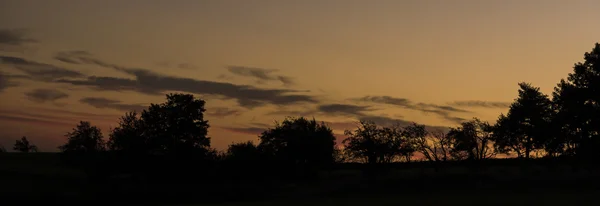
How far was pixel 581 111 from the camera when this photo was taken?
71625 mm

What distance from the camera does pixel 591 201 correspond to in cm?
4909

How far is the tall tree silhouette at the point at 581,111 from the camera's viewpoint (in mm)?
71438

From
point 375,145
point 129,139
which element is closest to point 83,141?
point 129,139

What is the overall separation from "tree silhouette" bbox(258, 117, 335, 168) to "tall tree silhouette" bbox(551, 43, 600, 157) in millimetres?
40308

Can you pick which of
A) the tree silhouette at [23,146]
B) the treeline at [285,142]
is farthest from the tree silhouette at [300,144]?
the tree silhouette at [23,146]

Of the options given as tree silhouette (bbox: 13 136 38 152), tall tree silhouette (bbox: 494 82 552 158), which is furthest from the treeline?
tree silhouette (bbox: 13 136 38 152)

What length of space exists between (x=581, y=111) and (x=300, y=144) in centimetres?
4769

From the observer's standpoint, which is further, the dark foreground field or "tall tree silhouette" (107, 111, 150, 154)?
"tall tree silhouette" (107, 111, 150, 154)

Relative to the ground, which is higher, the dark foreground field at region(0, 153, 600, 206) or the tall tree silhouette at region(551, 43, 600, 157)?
the tall tree silhouette at region(551, 43, 600, 157)

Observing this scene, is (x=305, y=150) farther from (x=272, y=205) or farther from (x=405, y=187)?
(x=272, y=205)

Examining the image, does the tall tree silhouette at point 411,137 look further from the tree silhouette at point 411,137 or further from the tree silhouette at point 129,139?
the tree silhouette at point 129,139

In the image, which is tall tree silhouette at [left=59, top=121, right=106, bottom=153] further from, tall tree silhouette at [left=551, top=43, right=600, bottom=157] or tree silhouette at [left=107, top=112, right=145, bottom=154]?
tall tree silhouette at [left=551, top=43, right=600, bottom=157]

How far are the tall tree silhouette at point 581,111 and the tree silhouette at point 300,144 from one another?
40.3m

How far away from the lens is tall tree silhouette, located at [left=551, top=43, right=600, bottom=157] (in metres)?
71.4
